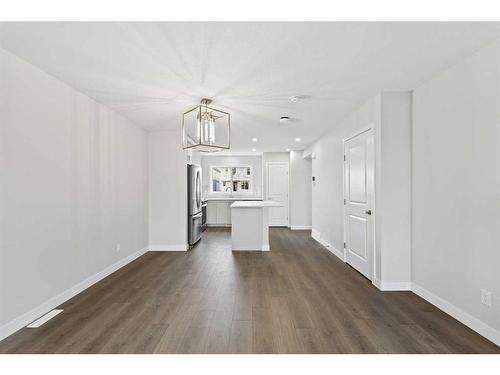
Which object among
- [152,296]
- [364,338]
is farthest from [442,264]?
[152,296]

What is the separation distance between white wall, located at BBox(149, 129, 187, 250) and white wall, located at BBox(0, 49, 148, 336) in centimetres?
109

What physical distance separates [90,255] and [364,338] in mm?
3188

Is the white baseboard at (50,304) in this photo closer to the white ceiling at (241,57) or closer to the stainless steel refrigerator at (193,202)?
the stainless steel refrigerator at (193,202)

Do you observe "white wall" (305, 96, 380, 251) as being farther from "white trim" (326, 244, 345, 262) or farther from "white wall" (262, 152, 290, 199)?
"white wall" (262, 152, 290, 199)

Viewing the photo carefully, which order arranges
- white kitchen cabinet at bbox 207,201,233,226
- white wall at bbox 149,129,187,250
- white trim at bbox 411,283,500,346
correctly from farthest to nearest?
white kitchen cabinet at bbox 207,201,233,226
white wall at bbox 149,129,187,250
white trim at bbox 411,283,500,346

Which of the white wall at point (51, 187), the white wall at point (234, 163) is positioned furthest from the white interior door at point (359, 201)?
the white wall at point (234, 163)

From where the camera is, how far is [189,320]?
2416mm

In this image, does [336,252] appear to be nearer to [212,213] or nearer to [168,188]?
[168,188]

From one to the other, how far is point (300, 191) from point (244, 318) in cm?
575

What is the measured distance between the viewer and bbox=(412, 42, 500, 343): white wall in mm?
2086

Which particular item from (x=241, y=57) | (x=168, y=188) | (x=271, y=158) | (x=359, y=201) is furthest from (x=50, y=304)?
(x=271, y=158)

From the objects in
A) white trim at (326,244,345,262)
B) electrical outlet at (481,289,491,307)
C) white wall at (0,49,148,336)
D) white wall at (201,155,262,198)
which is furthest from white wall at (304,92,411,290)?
white wall at (201,155,262,198)

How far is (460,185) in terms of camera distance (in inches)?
94.0

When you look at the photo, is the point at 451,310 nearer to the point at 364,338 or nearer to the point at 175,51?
the point at 364,338
